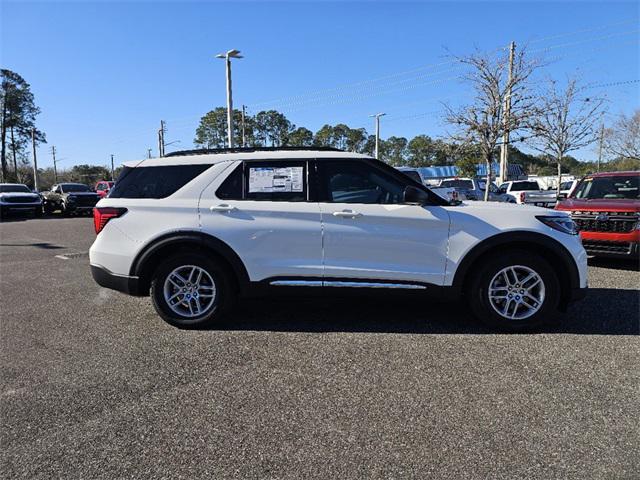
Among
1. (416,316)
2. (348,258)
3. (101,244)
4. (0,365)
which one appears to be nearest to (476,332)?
(416,316)

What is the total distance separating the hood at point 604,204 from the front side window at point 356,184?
494 cm

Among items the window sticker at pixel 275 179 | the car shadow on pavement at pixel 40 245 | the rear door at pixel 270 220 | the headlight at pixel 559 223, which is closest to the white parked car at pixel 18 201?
the car shadow on pavement at pixel 40 245

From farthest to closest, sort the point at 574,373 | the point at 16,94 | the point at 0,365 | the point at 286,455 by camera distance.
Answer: the point at 16,94 → the point at 0,365 → the point at 574,373 → the point at 286,455

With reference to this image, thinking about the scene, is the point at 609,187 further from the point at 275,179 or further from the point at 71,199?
the point at 71,199

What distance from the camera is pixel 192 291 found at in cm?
456

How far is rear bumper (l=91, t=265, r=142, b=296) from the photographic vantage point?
4551 millimetres

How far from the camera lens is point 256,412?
9.64 feet

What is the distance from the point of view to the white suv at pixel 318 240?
4305 millimetres

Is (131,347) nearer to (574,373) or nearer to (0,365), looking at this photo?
(0,365)

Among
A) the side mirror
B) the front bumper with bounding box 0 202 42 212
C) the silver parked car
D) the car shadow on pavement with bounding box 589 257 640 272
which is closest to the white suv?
the side mirror

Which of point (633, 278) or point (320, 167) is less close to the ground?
point (320, 167)

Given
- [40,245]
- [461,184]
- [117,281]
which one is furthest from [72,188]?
[117,281]

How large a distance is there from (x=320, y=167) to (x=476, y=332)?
87.9 inches

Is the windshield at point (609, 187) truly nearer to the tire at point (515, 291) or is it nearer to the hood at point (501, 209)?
the hood at point (501, 209)
